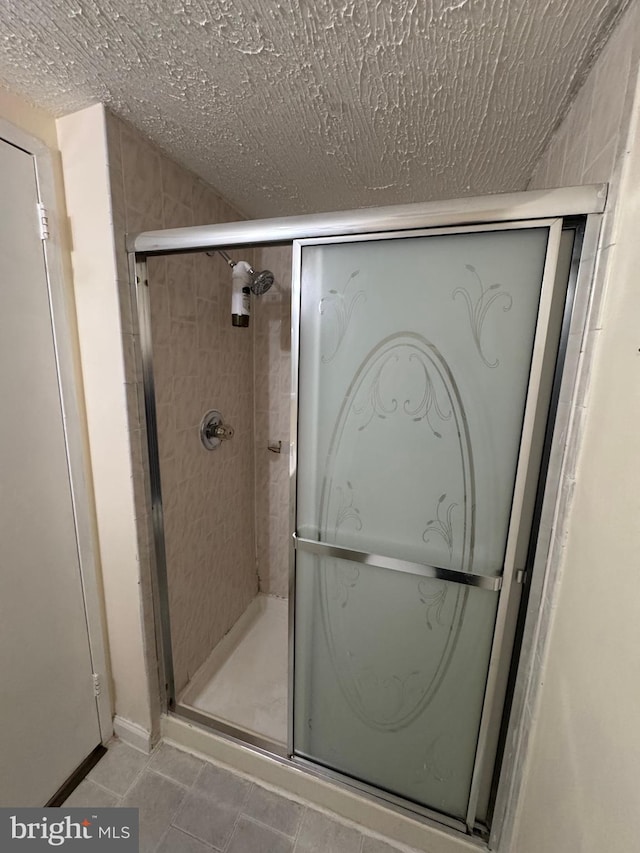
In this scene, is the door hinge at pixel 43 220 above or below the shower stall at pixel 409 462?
above

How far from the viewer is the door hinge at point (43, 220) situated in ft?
3.00

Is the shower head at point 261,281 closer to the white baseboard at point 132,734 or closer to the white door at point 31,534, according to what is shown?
the white door at point 31,534

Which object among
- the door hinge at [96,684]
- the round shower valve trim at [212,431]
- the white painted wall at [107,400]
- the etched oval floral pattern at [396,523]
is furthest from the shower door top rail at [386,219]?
the door hinge at [96,684]

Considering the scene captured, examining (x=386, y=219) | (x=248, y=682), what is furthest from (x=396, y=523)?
(x=248, y=682)

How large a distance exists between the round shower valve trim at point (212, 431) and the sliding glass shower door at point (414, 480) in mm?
669

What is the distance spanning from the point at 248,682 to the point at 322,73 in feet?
7.13

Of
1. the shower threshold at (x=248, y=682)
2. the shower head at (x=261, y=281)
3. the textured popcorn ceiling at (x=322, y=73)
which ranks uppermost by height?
the textured popcorn ceiling at (x=322, y=73)

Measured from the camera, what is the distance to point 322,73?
750 millimetres

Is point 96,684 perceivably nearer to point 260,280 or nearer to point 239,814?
point 239,814

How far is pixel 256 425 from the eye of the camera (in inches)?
76.7

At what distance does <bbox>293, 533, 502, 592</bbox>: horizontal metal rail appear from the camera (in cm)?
85

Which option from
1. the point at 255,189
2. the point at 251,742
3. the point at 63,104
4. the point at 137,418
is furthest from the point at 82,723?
the point at 255,189

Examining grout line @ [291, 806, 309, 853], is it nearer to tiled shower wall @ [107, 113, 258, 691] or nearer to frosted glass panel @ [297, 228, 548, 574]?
tiled shower wall @ [107, 113, 258, 691]

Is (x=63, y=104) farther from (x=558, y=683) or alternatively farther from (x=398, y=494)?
(x=558, y=683)
